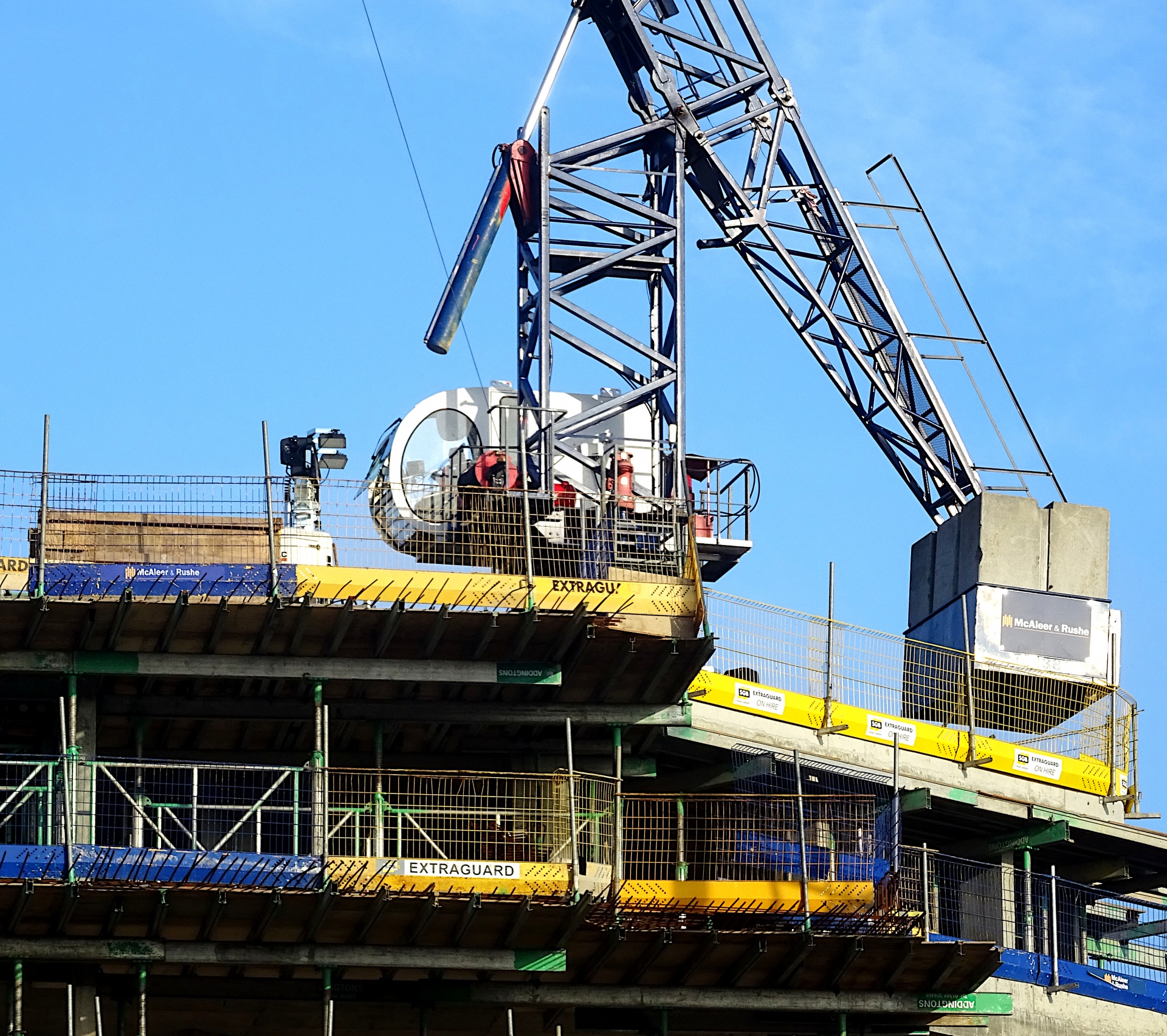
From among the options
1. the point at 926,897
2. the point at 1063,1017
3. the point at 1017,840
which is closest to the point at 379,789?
the point at 926,897

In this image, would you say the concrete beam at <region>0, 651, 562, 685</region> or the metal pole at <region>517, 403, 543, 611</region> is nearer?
the concrete beam at <region>0, 651, 562, 685</region>

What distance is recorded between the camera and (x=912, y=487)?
1769 inches

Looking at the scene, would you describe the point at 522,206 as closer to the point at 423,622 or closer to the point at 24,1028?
the point at 423,622

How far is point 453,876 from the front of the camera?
31719 mm

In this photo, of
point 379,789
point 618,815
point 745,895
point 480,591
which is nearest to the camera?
point 618,815

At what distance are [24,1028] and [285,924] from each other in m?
3.60

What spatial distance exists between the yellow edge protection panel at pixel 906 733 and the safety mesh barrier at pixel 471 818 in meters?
2.67

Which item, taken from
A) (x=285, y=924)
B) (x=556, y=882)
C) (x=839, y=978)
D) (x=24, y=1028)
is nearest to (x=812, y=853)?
(x=839, y=978)

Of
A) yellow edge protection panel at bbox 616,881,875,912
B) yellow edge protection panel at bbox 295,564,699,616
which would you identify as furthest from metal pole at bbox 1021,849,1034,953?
yellow edge protection panel at bbox 295,564,699,616

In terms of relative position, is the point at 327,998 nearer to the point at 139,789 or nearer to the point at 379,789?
the point at 379,789

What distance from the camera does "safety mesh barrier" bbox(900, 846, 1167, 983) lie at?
120 feet

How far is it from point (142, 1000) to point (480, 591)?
716 centimetres

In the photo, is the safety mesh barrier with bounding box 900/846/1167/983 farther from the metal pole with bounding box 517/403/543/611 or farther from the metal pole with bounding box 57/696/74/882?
the metal pole with bounding box 57/696/74/882

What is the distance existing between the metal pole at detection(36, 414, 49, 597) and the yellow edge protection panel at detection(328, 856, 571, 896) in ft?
16.6
